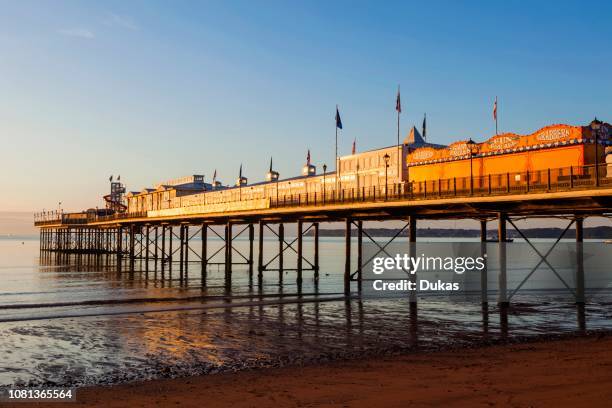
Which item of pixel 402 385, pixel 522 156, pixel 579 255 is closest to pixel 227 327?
pixel 402 385

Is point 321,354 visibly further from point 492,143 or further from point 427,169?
point 427,169

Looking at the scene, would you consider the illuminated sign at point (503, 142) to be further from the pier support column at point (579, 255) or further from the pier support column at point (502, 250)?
the pier support column at point (579, 255)

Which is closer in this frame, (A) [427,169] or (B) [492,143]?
(B) [492,143]

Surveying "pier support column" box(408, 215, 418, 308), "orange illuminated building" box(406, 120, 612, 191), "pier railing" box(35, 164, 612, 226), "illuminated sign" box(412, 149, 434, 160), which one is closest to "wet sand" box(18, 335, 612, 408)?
"pier railing" box(35, 164, 612, 226)

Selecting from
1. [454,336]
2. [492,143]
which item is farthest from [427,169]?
[454,336]

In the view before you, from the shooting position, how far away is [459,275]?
61875 millimetres

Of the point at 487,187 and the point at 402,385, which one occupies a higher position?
the point at 487,187

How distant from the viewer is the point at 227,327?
918 inches

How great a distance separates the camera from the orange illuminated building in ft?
81.4

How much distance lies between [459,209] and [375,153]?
11450 mm

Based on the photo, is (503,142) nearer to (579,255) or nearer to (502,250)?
(502,250)

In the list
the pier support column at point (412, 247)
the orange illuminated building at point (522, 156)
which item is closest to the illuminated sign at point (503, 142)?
the orange illuminated building at point (522, 156)

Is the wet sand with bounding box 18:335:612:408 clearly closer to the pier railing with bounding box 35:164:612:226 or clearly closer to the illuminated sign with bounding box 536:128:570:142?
the pier railing with bounding box 35:164:612:226

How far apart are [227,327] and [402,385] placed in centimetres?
1177
